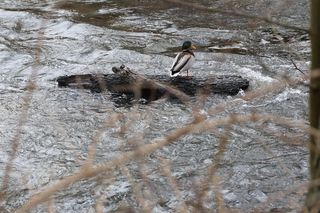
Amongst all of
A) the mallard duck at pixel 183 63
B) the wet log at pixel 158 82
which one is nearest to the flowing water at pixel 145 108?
the wet log at pixel 158 82

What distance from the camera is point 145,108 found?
757 centimetres

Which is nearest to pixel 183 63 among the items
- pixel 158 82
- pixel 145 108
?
pixel 158 82

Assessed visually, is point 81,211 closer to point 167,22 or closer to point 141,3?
point 167,22

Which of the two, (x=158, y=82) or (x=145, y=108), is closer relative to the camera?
(x=145, y=108)

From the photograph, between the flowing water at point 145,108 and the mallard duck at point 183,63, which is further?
the mallard duck at point 183,63

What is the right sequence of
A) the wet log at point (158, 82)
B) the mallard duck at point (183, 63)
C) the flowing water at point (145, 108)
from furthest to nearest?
the mallard duck at point (183, 63) < the wet log at point (158, 82) < the flowing water at point (145, 108)

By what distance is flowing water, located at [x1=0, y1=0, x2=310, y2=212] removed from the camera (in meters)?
5.23

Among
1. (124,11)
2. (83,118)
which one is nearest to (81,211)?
(83,118)

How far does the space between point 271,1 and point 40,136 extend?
7.41 metres

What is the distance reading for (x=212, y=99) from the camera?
777 cm

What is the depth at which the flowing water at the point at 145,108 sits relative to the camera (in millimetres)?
5230

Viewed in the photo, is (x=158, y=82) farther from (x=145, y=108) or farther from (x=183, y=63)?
(x=183, y=63)

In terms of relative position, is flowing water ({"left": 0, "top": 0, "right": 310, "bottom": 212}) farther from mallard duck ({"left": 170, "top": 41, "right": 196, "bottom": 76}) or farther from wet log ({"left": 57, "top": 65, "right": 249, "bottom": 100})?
mallard duck ({"left": 170, "top": 41, "right": 196, "bottom": 76})

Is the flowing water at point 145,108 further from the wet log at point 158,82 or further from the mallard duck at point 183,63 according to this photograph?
the mallard duck at point 183,63
